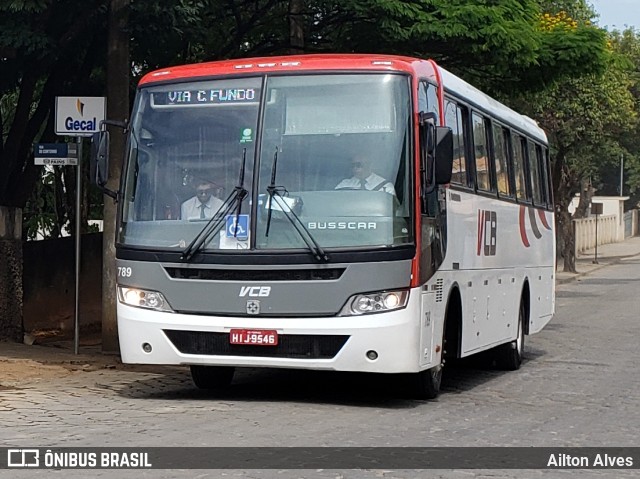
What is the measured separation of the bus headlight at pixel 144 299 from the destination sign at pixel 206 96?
5.73ft

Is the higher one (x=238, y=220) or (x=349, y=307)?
(x=238, y=220)

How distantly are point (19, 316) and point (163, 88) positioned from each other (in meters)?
7.22

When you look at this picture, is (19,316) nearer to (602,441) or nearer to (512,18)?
(512,18)

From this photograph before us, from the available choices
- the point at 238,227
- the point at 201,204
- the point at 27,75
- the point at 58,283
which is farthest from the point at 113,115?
the point at 58,283

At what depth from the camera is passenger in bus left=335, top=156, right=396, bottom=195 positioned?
35.3ft

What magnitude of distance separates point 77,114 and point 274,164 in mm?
5193

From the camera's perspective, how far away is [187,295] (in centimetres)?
1095

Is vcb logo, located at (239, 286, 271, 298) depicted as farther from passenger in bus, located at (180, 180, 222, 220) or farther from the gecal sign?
the gecal sign

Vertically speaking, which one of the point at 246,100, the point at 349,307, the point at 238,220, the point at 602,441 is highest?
the point at 246,100

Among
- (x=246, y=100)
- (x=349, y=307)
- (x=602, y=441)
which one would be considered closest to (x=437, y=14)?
(x=246, y=100)

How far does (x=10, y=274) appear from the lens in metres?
17.5

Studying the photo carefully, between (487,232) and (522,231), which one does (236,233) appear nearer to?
(487,232)

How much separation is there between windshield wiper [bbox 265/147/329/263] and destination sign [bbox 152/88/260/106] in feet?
2.17

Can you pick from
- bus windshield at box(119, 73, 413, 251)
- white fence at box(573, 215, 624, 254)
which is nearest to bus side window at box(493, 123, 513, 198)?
bus windshield at box(119, 73, 413, 251)
